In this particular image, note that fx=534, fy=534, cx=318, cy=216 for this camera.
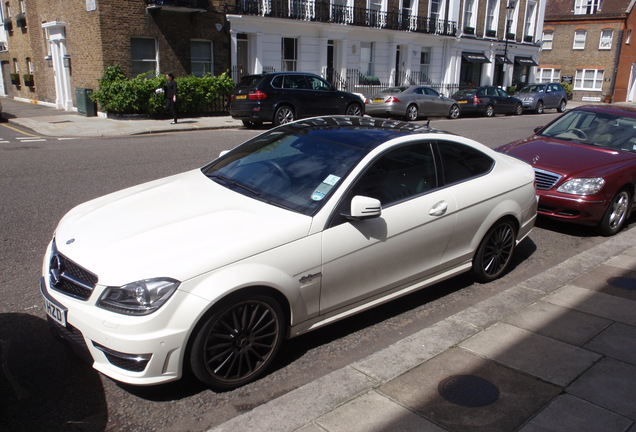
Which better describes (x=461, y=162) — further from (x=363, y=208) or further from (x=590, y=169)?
(x=590, y=169)

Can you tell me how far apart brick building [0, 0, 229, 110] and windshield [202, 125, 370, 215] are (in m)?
17.1

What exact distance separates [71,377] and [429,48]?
1291 inches

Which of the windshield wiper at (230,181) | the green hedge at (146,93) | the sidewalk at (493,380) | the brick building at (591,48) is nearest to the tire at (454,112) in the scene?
the green hedge at (146,93)

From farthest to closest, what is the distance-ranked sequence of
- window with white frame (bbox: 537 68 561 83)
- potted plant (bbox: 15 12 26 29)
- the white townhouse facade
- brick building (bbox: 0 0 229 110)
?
window with white frame (bbox: 537 68 561 83) < potted plant (bbox: 15 12 26 29) < the white townhouse facade < brick building (bbox: 0 0 229 110)

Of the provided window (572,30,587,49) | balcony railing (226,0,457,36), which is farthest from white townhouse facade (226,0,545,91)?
window (572,30,587,49)

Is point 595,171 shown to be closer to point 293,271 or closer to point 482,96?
point 293,271

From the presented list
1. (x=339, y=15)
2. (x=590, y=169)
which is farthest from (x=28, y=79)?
(x=590, y=169)

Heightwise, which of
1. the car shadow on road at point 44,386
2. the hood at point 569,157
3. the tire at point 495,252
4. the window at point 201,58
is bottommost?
→ the car shadow on road at point 44,386

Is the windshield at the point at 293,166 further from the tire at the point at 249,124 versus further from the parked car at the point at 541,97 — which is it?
the parked car at the point at 541,97

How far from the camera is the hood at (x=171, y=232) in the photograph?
316cm

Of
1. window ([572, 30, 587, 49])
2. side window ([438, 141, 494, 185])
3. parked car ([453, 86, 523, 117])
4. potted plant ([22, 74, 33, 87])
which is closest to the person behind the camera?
side window ([438, 141, 494, 185])

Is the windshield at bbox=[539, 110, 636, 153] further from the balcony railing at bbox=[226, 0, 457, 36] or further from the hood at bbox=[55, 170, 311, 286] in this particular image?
the balcony railing at bbox=[226, 0, 457, 36]

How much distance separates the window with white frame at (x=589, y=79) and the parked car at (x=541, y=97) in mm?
18942

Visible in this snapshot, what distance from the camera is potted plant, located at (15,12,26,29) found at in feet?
89.7
